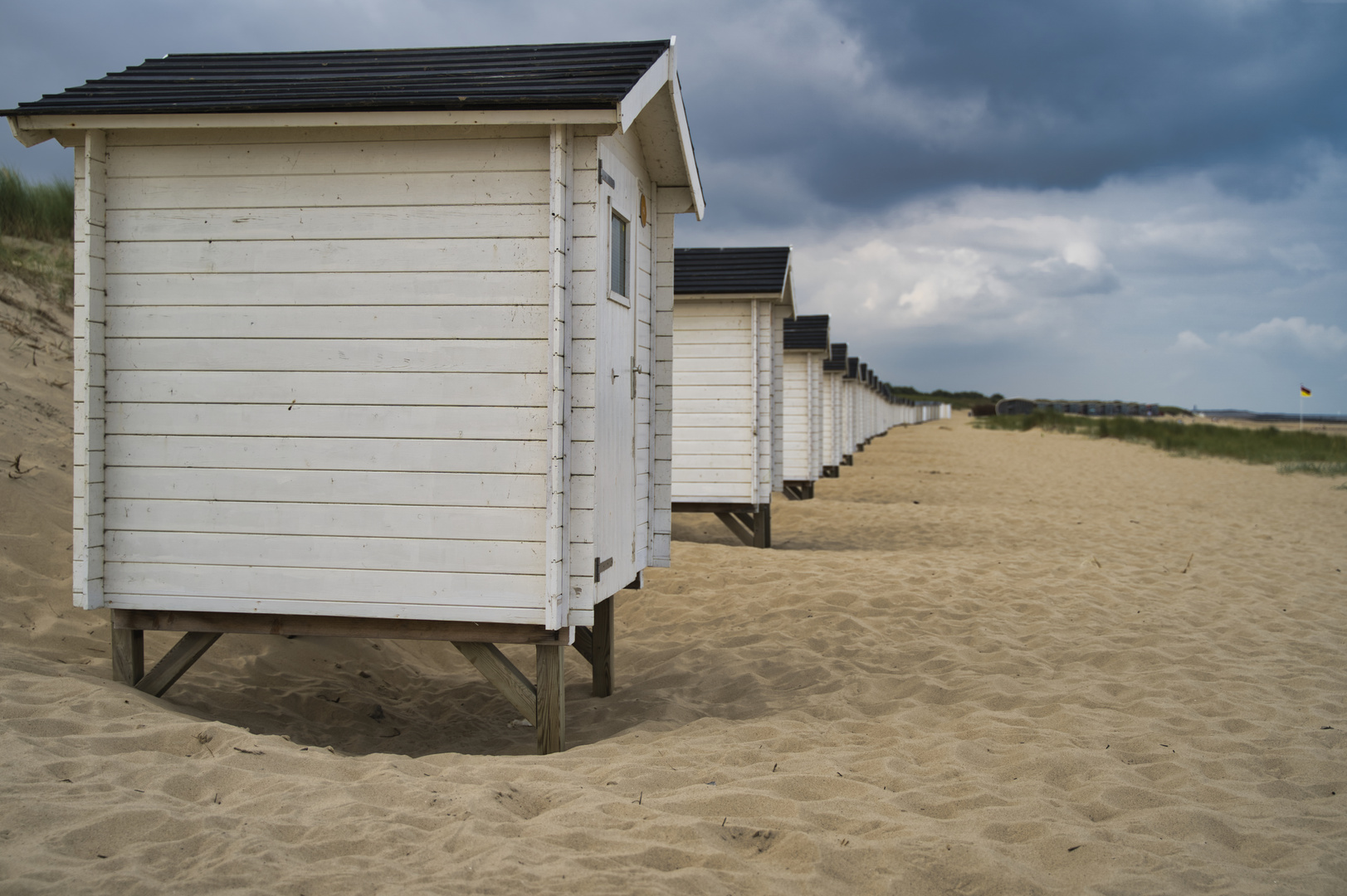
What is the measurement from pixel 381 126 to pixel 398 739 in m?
3.62

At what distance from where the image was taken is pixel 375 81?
16.2 feet

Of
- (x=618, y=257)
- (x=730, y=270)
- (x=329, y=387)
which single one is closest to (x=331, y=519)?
(x=329, y=387)

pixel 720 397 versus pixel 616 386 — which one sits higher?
pixel 720 397

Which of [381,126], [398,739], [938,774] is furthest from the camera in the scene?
[398,739]

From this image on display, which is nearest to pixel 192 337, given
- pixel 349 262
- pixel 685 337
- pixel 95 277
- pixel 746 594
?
pixel 95 277

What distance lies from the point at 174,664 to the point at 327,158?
315 cm

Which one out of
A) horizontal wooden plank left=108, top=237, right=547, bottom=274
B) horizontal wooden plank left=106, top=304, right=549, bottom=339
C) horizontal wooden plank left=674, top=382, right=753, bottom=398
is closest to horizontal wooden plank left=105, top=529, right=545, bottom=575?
horizontal wooden plank left=106, top=304, right=549, bottom=339

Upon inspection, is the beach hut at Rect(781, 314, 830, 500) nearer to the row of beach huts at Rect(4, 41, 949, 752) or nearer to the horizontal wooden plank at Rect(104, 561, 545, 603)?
the row of beach huts at Rect(4, 41, 949, 752)

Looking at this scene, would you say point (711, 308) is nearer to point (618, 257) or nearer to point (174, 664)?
point (618, 257)

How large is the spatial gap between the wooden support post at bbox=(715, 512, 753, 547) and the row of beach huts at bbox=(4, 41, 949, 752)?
25.6ft

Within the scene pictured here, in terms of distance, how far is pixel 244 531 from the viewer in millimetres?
4941

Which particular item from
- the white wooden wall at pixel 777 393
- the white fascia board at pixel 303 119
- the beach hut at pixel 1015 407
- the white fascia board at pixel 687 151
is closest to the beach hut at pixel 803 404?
the white wooden wall at pixel 777 393

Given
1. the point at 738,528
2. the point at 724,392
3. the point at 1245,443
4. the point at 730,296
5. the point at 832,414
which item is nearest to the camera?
the point at 730,296

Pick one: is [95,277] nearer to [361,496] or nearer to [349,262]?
[349,262]
